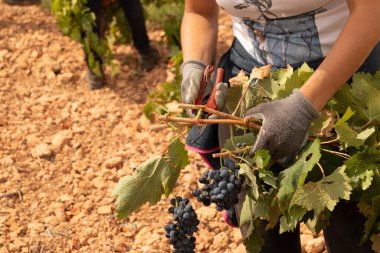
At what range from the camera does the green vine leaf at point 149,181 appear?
6.51 feet

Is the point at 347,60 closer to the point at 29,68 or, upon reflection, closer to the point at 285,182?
the point at 285,182

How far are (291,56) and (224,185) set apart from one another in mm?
461

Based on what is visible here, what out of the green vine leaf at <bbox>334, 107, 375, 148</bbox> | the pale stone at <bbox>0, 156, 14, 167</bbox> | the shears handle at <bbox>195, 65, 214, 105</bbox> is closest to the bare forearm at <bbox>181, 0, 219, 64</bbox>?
the shears handle at <bbox>195, 65, 214, 105</bbox>

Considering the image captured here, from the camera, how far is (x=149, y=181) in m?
2.01

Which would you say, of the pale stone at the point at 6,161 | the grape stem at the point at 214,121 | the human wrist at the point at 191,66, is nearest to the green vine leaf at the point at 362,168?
the grape stem at the point at 214,121

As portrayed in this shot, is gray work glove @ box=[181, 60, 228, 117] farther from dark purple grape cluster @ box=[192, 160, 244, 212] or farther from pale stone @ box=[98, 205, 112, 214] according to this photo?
pale stone @ box=[98, 205, 112, 214]

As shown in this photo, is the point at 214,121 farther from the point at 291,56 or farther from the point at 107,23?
the point at 107,23

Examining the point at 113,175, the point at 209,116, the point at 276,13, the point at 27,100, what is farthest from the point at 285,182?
the point at 27,100

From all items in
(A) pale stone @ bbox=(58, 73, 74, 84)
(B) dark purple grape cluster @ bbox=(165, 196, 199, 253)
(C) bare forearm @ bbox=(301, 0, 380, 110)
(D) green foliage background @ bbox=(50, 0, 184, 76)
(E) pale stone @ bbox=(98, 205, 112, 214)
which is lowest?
(E) pale stone @ bbox=(98, 205, 112, 214)

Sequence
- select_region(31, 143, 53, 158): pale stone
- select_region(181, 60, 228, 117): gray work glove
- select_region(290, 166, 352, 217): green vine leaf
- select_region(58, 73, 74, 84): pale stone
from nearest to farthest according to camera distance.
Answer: select_region(290, 166, 352, 217): green vine leaf < select_region(181, 60, 228, 117): gray work glove < select_region(31, 143, 53, 158): pale stone < select_region(58, 73, 74, 84): pale stone

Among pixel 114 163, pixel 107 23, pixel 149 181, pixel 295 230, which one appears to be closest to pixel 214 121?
pixel 149 181

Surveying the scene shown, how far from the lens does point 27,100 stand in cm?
422

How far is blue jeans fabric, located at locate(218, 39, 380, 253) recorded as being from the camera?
1.97 metres

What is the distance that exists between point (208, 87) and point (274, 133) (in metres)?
0.41
